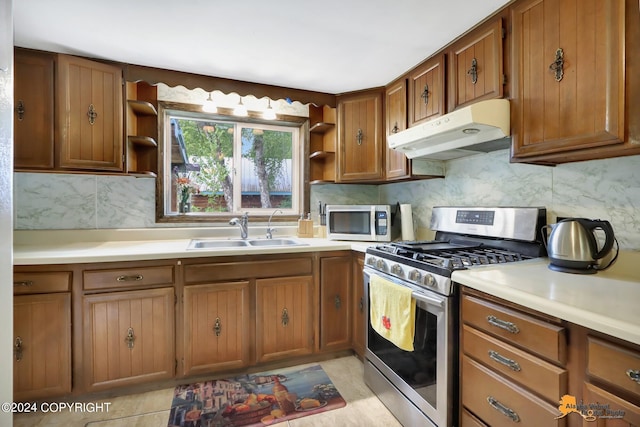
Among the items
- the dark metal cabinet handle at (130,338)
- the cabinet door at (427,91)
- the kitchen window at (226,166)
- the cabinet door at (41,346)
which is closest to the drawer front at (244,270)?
the dark metal cabinet handle at (130,338)

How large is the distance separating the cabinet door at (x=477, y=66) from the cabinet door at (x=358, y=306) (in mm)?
1212

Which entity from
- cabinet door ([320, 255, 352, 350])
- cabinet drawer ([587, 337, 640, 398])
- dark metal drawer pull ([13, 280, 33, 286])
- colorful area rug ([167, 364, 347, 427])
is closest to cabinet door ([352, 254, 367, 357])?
cabinet door ([320, 255, 352, 350])

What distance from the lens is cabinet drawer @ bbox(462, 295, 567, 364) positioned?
0.93 meters

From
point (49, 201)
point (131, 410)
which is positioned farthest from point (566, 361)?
point (49, 201)

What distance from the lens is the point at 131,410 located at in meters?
1.69

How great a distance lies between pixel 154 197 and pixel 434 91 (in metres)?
2.24

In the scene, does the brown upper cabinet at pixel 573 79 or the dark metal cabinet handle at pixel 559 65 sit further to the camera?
the dark metal cabinet handle at pixel 559 65

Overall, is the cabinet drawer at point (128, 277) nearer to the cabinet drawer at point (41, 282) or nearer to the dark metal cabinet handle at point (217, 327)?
the cabinet drawer at point (41, 282)

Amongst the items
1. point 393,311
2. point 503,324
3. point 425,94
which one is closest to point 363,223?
point 393,311

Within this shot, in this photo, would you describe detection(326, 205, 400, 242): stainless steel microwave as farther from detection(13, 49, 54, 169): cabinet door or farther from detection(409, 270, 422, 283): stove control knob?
detection(13, 49, 54, 169): cabinet door

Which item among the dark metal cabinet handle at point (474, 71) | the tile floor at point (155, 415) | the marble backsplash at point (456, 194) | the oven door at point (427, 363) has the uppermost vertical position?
the dark metal cabinet handle at point (474, 71)

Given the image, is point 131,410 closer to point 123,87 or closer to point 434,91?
point 123,87

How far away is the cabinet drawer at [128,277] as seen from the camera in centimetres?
170

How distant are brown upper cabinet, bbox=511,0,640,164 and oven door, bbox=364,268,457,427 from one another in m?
0.83
